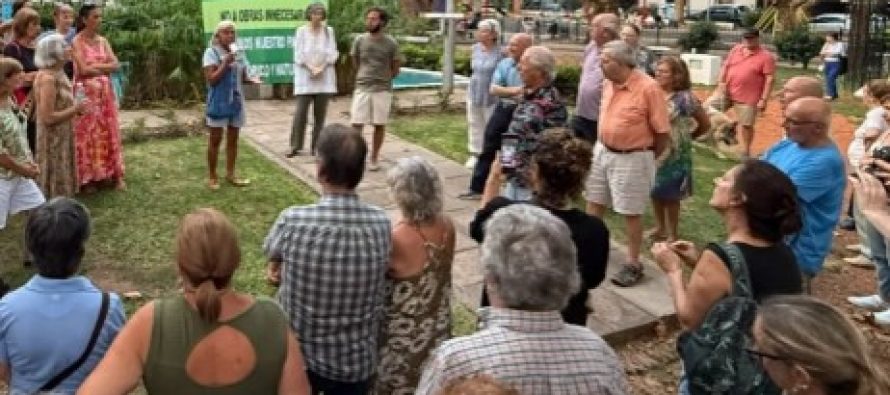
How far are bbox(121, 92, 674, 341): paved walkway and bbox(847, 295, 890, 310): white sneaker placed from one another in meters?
1.21

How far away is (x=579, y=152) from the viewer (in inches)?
131

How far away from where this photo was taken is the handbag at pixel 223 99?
22.6 feet

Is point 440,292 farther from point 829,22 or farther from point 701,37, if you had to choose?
point 829,22

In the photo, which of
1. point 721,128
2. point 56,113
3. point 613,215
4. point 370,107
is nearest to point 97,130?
point 56,113

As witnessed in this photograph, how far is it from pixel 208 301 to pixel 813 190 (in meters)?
3.00

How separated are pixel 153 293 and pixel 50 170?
1267mm

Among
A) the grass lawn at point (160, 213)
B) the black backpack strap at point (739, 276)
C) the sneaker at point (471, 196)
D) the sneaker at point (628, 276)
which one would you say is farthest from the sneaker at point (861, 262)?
the black backpack strap at point (739, 276)

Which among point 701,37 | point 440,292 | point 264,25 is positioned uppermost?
point 701,37

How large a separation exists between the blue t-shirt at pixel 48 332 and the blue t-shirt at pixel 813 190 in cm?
303

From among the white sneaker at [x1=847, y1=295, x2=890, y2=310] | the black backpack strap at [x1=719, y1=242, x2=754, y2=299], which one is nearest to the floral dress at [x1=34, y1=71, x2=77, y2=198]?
the black backpack strap at [x1=719, y1=242, x2=754, y2=299]

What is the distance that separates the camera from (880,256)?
520 centimetres

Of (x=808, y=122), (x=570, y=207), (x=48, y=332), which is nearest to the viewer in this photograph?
(x=48, y=332)

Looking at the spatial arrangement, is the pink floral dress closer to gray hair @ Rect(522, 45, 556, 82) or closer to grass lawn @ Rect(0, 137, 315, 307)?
grass lawn @ Rect(0, 137, 315, 307)

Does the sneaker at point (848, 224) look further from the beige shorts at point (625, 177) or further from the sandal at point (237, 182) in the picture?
the sandal at point (237, 182)
